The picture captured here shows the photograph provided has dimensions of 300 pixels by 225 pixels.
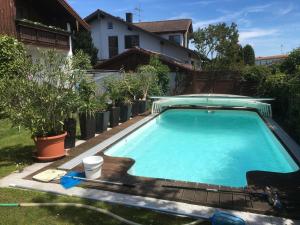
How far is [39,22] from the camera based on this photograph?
20328mm

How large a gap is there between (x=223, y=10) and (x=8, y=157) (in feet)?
97.0

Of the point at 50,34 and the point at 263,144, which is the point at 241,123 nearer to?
the point at 263,144

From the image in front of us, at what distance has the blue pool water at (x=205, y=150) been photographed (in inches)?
289

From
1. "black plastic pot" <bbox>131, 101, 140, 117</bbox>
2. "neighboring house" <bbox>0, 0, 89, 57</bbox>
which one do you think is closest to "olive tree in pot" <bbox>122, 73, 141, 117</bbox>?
"black plastic pot" <bbox>131, 101, 140, 117</bbox>

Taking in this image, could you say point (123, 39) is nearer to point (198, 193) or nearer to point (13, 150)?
point (13, 150)

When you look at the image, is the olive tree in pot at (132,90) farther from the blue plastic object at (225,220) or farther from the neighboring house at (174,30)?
the neighboring house at (174,30)

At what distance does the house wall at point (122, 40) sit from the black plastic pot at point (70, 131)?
2329cm

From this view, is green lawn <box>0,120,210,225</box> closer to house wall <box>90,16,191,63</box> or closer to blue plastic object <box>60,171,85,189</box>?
blue plastic object <box>60,171,85,189</box>

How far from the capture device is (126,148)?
8.62 meters

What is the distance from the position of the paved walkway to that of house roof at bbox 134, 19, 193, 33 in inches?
1225

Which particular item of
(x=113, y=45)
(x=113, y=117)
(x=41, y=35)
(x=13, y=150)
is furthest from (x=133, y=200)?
(x=113, y=45)

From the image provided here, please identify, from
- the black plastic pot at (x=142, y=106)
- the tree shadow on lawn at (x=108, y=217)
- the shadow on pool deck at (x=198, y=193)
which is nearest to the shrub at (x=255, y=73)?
the black plastic pot at (x=142, y=106)

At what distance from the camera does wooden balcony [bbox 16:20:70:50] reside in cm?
1630

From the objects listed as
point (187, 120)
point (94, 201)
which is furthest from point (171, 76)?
point (94, 201)
